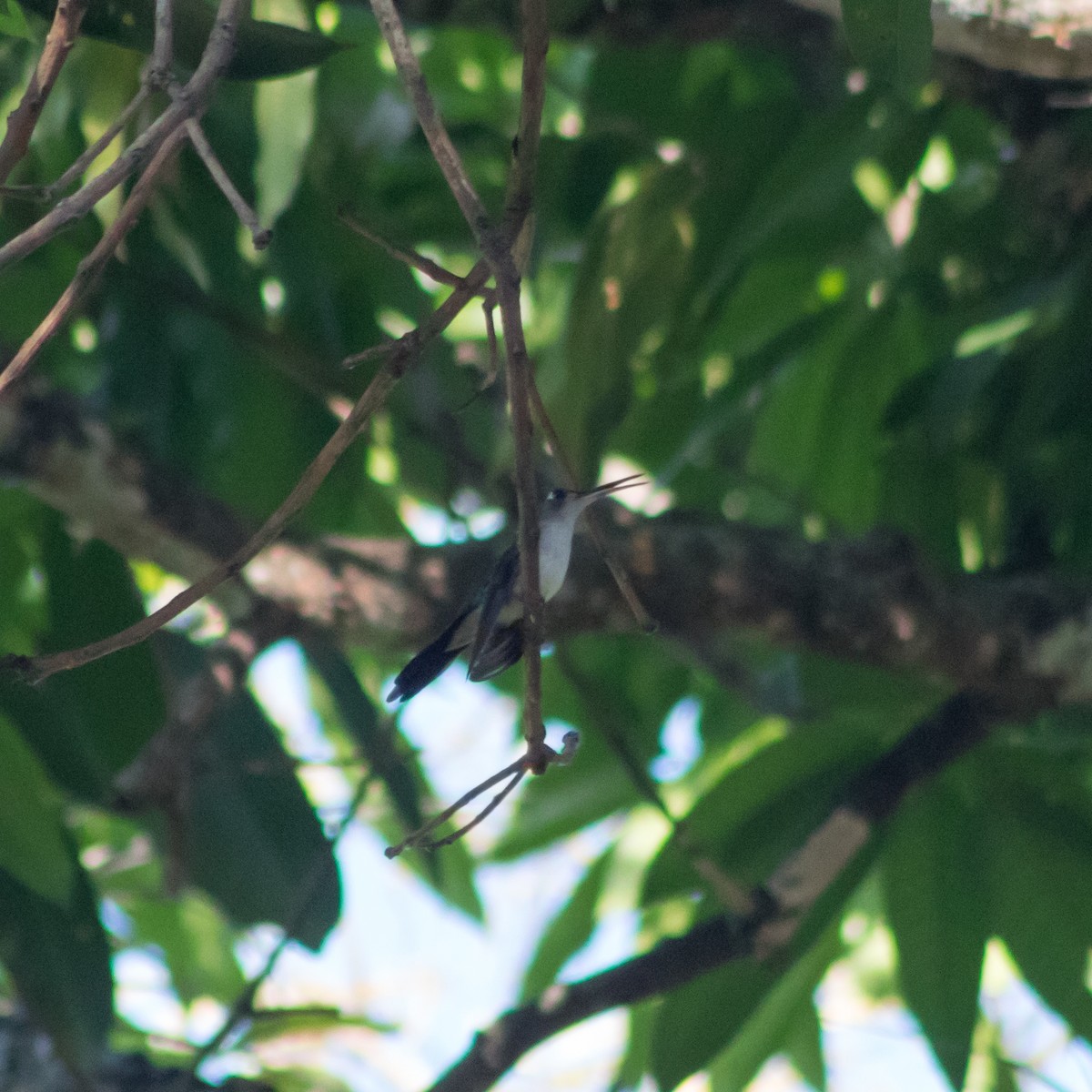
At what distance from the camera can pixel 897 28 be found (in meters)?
1.70

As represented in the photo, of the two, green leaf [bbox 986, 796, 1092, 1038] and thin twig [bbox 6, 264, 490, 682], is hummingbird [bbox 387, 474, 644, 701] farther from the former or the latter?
green leaf [bbox 986, 796, 1092, 1038]

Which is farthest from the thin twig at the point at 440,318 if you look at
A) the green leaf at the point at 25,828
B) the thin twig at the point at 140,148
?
the green leaf at the point at 25,828

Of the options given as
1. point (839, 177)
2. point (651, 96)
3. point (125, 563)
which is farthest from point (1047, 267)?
point (125, 563)

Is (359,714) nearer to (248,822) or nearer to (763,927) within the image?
(248,822)

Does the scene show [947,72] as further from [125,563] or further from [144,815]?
Result: [144,815]

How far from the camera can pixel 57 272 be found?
296 cm

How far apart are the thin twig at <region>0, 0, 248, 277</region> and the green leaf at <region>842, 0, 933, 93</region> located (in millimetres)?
736

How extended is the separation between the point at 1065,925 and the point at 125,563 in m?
1.94

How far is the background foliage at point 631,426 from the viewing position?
2660mm

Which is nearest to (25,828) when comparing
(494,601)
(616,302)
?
(494,601)

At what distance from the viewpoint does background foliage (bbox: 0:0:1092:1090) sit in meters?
2.66

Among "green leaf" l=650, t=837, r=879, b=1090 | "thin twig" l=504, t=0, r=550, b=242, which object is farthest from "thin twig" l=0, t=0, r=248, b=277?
Result: "green leaf" l=650, t=837, r=879, b=1090

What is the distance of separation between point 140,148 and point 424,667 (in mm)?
650

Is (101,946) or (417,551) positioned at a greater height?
(417,551)
